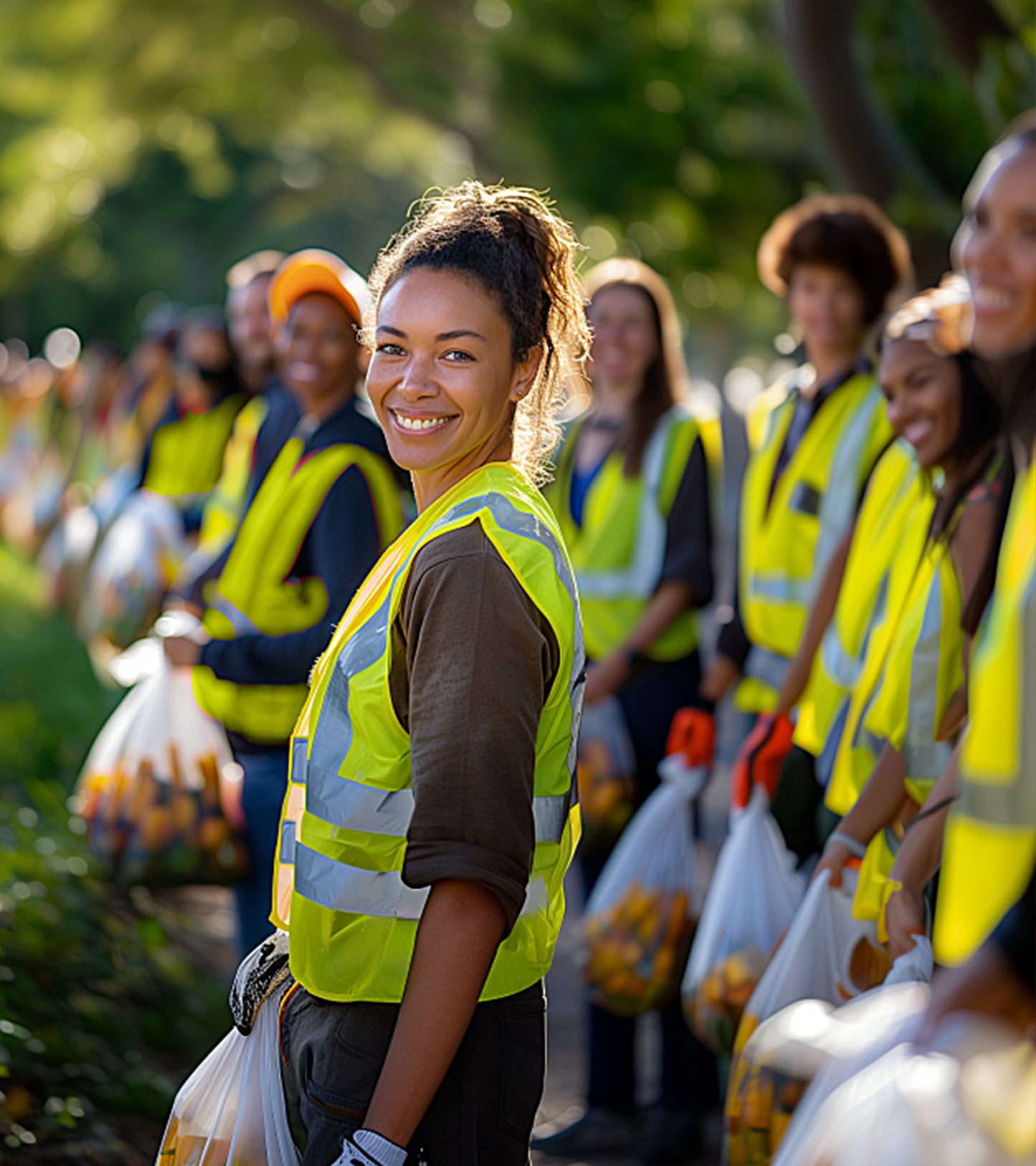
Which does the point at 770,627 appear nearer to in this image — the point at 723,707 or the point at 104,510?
the point at 723,707

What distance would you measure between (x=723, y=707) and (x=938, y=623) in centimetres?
697

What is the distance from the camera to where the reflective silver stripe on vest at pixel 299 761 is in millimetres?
2166

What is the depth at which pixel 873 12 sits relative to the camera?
28.6 ft

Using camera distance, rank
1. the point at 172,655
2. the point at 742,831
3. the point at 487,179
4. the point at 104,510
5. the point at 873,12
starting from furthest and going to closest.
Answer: the point at 487,179 < the point at 104,510 < the point at 873,12 < the point at 172,655 < the point at 742,831

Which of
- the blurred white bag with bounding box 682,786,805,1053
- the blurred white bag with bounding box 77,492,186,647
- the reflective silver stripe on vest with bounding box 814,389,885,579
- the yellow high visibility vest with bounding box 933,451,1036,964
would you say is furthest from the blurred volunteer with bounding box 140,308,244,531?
the yellow high visibility vest with bounding box 933,451,1036,964

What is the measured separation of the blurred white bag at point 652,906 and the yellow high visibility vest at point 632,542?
567 mm

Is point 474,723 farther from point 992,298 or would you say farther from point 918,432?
point 918,432

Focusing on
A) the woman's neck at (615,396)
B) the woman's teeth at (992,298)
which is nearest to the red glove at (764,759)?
the woman's neck at (615,396)

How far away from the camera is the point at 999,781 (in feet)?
4.87

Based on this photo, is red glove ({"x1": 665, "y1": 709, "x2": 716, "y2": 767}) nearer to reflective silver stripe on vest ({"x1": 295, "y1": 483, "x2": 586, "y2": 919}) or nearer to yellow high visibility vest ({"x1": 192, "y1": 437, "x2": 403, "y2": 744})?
yellow high visibility vest ({"x1": 192, "y1": 437, "x2": 403, "y2": 744})

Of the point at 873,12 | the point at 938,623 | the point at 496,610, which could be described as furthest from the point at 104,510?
the point at 496,610

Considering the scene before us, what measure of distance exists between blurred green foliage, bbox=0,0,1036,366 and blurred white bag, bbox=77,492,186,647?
12.2 feet

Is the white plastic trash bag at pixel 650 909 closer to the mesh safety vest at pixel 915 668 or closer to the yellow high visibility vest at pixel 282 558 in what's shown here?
the yellow high visibility vest at pixel 282 558

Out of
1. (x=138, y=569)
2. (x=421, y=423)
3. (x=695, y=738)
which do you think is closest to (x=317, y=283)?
(x=695, y=738)
